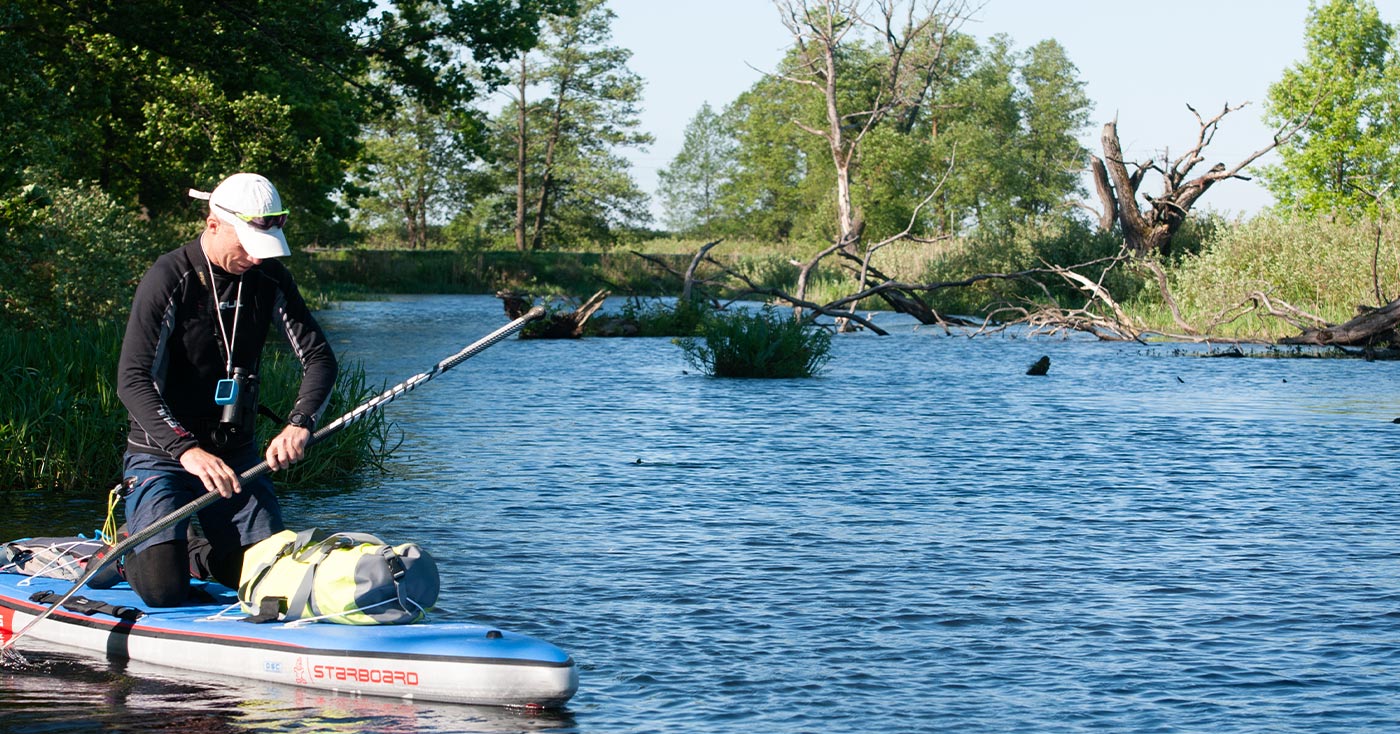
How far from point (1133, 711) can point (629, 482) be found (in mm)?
7150

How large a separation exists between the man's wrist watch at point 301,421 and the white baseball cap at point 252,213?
2.19 ft

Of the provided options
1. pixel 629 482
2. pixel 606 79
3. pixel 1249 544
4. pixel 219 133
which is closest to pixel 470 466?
pixel 629 482

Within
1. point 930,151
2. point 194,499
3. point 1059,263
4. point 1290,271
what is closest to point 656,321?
point 1059,263

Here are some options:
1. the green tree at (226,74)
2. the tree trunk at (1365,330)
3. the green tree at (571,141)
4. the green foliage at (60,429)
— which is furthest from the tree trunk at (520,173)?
the green foliage at (60,429)

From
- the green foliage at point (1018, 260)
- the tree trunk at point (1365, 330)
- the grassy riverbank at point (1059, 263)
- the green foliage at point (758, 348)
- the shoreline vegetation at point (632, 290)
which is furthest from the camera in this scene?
the green foliage at point (1018, 260)

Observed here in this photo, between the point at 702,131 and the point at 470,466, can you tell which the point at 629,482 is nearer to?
the point at 470,466

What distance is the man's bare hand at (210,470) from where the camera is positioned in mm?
5867

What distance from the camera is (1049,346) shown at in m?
31.8

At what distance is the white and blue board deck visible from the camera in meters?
5.90

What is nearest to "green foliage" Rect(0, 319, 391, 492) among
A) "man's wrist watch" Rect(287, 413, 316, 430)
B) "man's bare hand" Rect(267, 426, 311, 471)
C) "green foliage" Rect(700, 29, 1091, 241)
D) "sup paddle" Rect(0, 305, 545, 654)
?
"sup paddle" Rect(0, 305, 545, 654)

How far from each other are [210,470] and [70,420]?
20.5 ft

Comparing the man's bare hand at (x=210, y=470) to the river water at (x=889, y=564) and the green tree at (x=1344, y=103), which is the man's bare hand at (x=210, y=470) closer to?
the river water at (x=889, y=564)

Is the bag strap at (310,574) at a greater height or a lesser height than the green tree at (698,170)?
lesser

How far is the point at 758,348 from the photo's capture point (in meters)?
24.0
